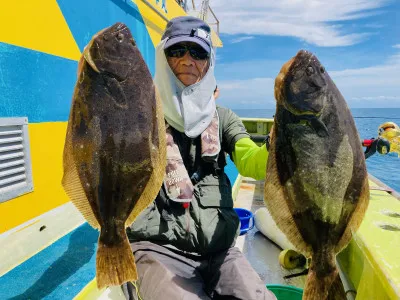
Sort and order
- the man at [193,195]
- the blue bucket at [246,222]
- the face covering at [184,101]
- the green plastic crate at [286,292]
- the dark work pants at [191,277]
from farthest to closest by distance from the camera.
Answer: the blue bucket at [246,222], the green plastic crate at [286,292], the face covering at [184,101], the man at [193,195], the dark work pants at [191,277]

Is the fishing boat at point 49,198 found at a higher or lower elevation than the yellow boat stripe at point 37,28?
lower

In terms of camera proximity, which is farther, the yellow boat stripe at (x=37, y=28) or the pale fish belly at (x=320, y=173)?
the yellow boat stripe at (x=37, y=28)

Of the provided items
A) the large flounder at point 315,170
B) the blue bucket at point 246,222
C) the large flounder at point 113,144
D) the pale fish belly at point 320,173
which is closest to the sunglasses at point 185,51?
the large flounder at point 113,144

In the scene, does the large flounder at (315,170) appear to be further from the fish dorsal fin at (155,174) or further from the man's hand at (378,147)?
the man's hand at (378,147)

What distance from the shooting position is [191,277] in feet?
8.45

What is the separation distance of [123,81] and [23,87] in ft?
7.74

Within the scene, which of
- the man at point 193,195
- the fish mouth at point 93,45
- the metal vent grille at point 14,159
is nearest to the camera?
the fish mouth at point 93,45

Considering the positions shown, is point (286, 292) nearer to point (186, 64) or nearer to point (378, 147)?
point (378, 147)

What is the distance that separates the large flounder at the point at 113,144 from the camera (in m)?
1.79

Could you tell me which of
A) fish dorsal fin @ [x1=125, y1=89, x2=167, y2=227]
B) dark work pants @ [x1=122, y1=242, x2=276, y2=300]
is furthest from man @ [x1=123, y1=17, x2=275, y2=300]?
fish dorsal fin @ [x1=125, y1=89, x2=167, y2=227]

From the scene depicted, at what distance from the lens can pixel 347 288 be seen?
10.5 ft

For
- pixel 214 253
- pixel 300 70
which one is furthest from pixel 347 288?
pixel 300 70

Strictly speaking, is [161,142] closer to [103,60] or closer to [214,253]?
[103,60]

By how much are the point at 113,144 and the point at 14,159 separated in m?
2.23
